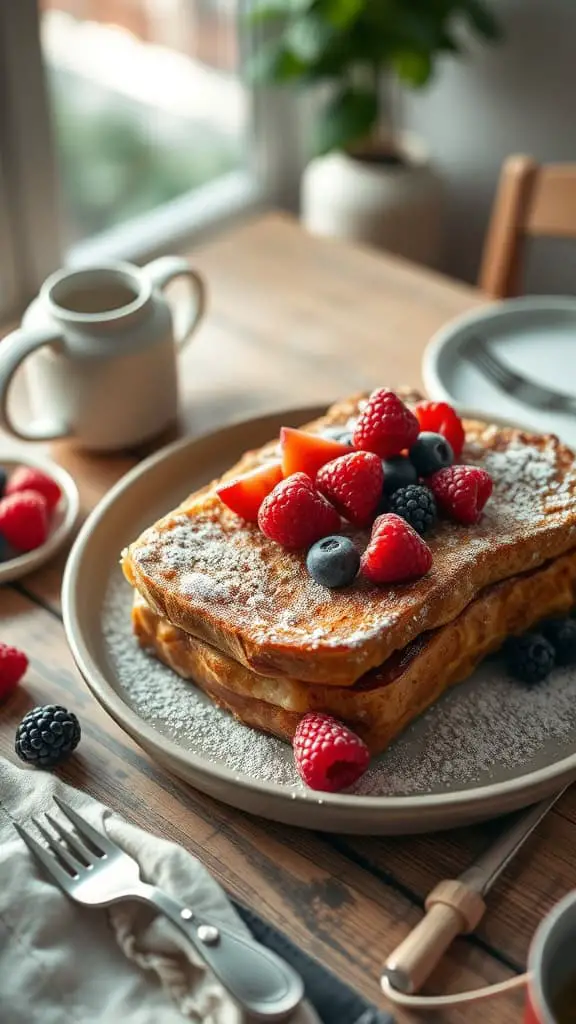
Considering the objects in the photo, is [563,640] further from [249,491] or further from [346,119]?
[346,119]

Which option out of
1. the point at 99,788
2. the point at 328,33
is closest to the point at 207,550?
the point at 99,788

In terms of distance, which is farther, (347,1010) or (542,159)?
(542,159)

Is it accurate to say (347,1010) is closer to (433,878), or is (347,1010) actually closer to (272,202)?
(433,878)

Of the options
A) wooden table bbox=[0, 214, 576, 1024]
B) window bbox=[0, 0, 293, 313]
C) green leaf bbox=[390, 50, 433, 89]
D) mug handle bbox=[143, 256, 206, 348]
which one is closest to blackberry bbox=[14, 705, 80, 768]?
wooden table bbox=[0, 214, 576, 1024]

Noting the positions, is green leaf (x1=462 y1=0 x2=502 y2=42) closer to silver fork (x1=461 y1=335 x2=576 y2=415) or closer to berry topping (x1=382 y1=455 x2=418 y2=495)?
silver fork (x1=461 y1=335 x2=576 y2=415)

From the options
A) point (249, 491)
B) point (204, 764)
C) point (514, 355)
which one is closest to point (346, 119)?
point (514, 355)

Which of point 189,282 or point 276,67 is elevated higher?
point 276,67

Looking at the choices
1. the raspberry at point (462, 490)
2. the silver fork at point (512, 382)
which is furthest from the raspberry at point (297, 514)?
the silver fork at point (512, 382)
